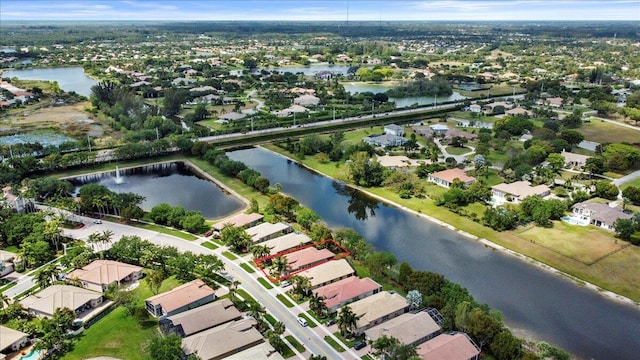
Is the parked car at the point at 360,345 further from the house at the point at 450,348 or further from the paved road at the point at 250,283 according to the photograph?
the house at the point at 450,348

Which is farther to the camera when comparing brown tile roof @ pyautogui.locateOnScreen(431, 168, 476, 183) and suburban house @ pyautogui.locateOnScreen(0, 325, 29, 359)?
brown tile roof @ pyautogui.locateOnScreen(431, 168, 476, 183)

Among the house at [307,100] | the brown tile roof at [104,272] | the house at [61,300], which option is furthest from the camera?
the house at [307,100]

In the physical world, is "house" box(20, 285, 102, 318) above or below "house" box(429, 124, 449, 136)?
below

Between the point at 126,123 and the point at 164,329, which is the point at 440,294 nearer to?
the point at 164,329

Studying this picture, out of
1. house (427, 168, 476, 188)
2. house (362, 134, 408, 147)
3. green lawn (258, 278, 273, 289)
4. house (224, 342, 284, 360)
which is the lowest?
green lawn (258, 278, 273, 289)

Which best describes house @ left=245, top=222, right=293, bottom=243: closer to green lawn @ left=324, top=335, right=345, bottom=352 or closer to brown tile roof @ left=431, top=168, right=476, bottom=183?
green lawn @ left=324, top=335, right=345, bottom=352

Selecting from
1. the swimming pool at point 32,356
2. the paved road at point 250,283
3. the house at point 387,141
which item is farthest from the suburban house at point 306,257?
the house at point 387,141

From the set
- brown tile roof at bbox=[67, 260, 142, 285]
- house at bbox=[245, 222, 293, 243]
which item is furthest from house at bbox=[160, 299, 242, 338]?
house at bbox=[245, 222, 293, 243]

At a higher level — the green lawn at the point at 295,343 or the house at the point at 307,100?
the house at the point at 307,100
